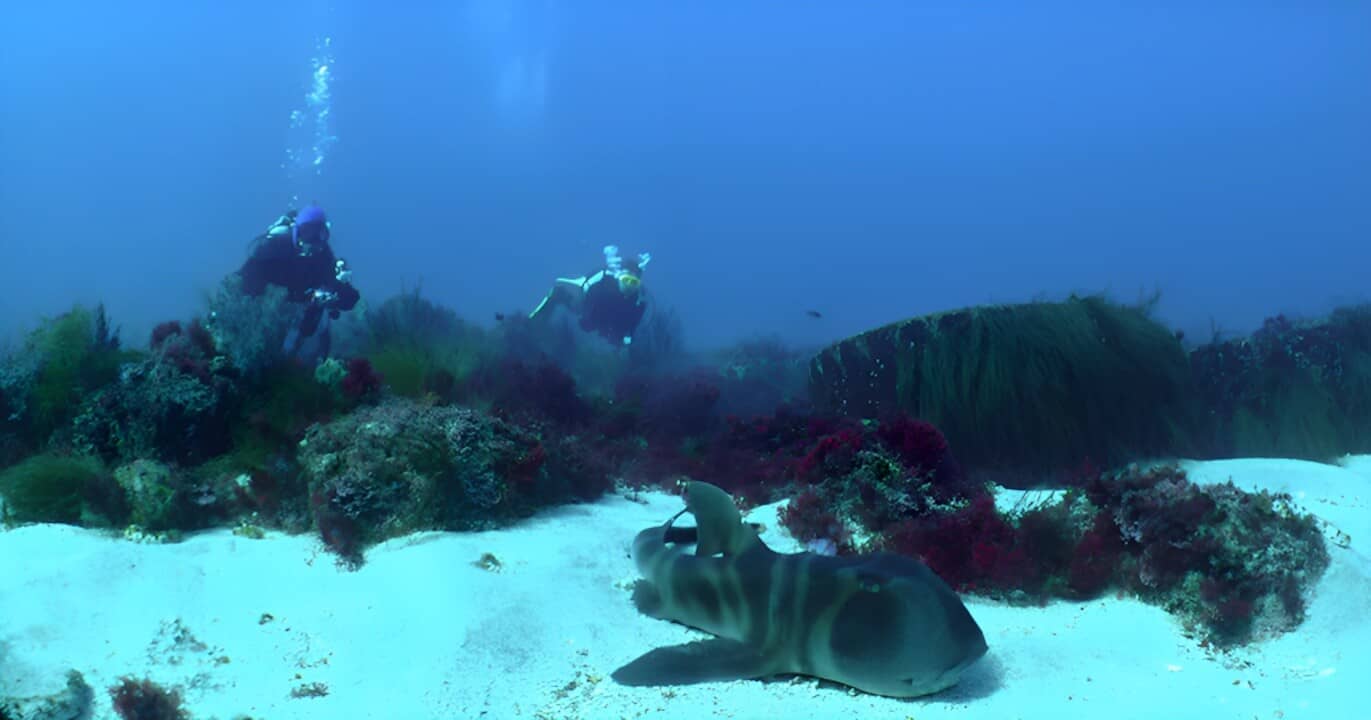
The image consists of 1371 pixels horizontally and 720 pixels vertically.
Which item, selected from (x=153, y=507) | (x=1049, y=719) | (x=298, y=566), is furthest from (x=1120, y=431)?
(x=153, y=507)

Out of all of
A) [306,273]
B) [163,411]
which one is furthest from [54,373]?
[306,273]

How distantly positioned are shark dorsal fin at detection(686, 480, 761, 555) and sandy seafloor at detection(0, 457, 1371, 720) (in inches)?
22.3

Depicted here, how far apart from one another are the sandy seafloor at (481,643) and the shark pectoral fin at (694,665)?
0.06 meters

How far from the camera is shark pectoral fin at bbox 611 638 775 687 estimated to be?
3.52m

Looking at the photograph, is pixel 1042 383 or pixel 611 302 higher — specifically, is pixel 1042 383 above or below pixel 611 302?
below

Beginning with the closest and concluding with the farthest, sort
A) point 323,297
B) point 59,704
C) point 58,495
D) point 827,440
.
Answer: point 59,704
point 58,495
point 827,440
point 323,297

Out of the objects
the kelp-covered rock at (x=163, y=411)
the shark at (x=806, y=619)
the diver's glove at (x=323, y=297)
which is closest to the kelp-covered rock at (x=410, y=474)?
the kelp-covered rock at (x=163, y=411)

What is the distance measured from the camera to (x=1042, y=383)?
25.4 ft

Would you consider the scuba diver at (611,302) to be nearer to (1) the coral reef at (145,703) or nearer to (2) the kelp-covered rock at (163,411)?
(2) the kelp-covered rock at (163,411)

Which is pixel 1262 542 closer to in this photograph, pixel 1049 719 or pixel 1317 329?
pixel 1049 719

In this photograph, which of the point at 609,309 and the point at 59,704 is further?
the point at 609,309

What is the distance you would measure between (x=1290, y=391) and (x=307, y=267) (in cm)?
1365

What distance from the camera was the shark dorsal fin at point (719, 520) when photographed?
4043mm

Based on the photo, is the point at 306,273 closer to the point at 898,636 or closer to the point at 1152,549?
the point at 898,636
